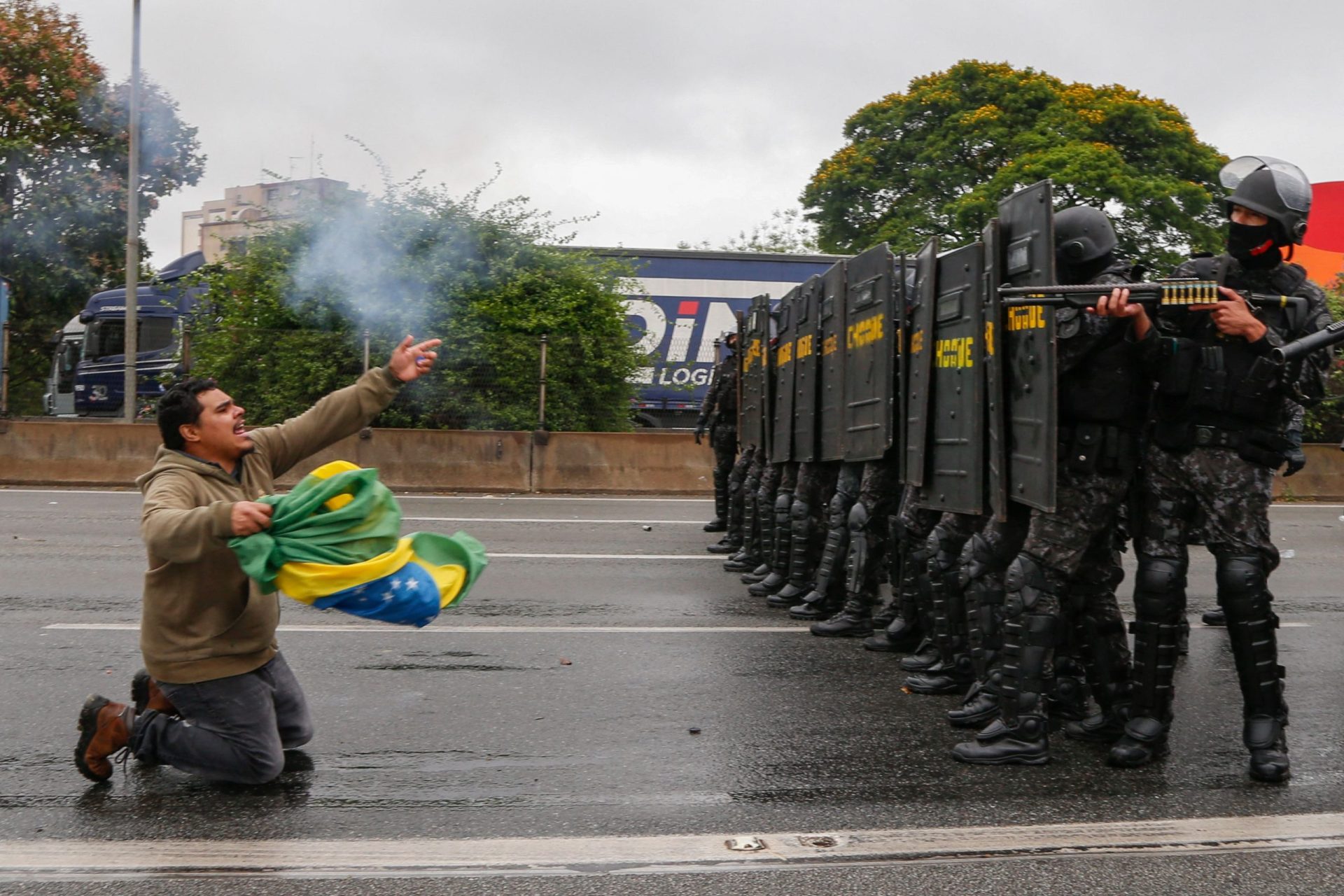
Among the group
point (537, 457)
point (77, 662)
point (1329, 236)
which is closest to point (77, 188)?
point (537, 457)

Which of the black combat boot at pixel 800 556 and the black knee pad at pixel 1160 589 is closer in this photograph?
the black knee pad at pixel 1160 589

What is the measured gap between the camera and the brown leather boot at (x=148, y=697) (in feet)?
14.8

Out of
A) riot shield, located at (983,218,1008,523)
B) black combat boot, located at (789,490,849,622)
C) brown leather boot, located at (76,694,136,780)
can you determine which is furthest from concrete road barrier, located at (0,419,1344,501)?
brown leather boot, located at (76,694,136,780)

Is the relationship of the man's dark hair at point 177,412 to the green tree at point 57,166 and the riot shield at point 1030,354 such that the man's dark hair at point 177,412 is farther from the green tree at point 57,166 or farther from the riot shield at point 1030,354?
the green tree at point 57,166

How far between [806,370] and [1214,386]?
381 centimetres

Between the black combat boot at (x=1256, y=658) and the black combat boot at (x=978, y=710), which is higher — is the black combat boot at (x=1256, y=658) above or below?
above

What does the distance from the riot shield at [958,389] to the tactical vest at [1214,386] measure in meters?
0.80

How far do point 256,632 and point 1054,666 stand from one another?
2.94m

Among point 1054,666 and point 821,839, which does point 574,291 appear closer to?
point 1054,666

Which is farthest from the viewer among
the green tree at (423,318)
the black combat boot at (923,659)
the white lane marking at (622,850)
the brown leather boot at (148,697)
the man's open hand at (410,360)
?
the green tree at (423,318)

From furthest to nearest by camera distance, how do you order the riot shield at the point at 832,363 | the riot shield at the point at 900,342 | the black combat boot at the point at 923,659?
1. the riot shield at the point at 832,363
2. the riot shield at the point at 900,342
3. the black combat boot at the point at 923,659

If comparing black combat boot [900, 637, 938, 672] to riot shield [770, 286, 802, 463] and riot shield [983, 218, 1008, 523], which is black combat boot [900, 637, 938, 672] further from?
riot shield [770, 286, 802, 463]

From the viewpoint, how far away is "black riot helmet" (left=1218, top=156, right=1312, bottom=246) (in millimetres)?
4457

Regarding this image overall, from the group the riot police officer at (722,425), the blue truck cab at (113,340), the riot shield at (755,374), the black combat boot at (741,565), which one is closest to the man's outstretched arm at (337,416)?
the riot shield at (755,374)
